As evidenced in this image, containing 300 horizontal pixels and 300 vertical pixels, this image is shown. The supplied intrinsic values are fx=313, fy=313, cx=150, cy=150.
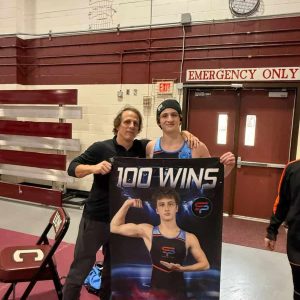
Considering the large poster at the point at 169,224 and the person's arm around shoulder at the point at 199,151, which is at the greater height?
the person's arm around shoulder at the point at 199,151

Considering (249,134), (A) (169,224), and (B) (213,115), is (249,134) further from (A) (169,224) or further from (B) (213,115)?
(A) (169,224)

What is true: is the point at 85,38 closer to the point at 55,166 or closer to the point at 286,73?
the point at 55,166

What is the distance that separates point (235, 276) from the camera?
9.93ft

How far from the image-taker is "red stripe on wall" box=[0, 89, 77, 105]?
498 cm

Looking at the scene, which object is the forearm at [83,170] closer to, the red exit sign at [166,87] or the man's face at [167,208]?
the man's face at [167,208]

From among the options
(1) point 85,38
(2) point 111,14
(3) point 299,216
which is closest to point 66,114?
(1) point 85,38

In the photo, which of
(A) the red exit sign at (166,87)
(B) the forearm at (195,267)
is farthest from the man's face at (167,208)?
(A) the red exit sign at (166,87)

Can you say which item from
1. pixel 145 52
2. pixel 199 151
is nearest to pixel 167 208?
pixel 199 151

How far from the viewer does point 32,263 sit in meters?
2.15

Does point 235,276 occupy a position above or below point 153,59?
below

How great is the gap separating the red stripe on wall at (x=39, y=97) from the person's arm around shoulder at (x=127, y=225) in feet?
11.2

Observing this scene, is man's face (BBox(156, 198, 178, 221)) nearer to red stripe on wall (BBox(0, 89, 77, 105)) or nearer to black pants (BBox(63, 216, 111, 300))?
black pants (BBox(63, 216, 111, 300))

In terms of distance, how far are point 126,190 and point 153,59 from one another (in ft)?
12.2

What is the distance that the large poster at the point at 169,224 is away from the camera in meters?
1.83
